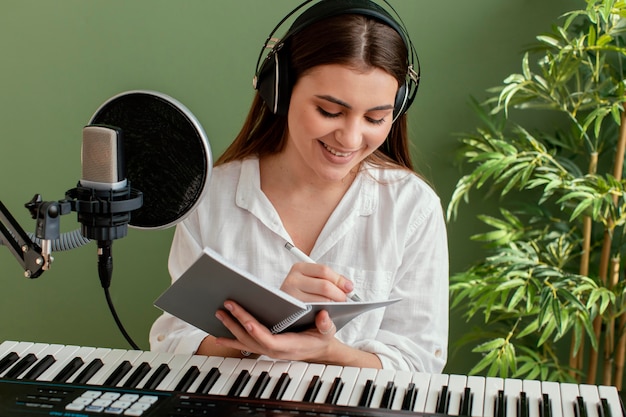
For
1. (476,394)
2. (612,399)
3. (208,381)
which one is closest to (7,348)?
(208,381)

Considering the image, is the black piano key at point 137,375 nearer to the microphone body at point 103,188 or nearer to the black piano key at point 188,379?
the black piano key at point 188,379

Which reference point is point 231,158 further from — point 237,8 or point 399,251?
point 237,8

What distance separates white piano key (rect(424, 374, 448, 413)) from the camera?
1.41 m

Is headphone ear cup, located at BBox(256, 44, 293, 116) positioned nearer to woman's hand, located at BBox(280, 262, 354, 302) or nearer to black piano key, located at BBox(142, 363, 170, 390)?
woman's hand, located at BBox(280, 262, 354, 302)

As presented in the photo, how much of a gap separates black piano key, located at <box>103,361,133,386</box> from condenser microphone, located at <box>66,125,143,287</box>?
320mm

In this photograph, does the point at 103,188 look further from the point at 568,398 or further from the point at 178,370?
the point at 568,398

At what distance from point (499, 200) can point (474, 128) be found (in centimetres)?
25

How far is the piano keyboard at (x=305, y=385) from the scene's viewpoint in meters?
1.41

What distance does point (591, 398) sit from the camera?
4.71ft

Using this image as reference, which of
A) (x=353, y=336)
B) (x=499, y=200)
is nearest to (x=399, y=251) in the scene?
(x=353, y=336)

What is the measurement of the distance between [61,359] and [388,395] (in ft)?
1.92

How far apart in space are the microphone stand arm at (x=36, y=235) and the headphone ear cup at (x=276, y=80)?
631 millimetres

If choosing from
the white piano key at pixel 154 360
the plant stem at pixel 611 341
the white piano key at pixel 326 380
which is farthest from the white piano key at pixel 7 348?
the plant stem at pixel 611 341

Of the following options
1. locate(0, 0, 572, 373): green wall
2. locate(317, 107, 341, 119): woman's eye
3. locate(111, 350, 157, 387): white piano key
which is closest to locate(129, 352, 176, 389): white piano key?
locate(111, 350, 157, 387): white piano key
